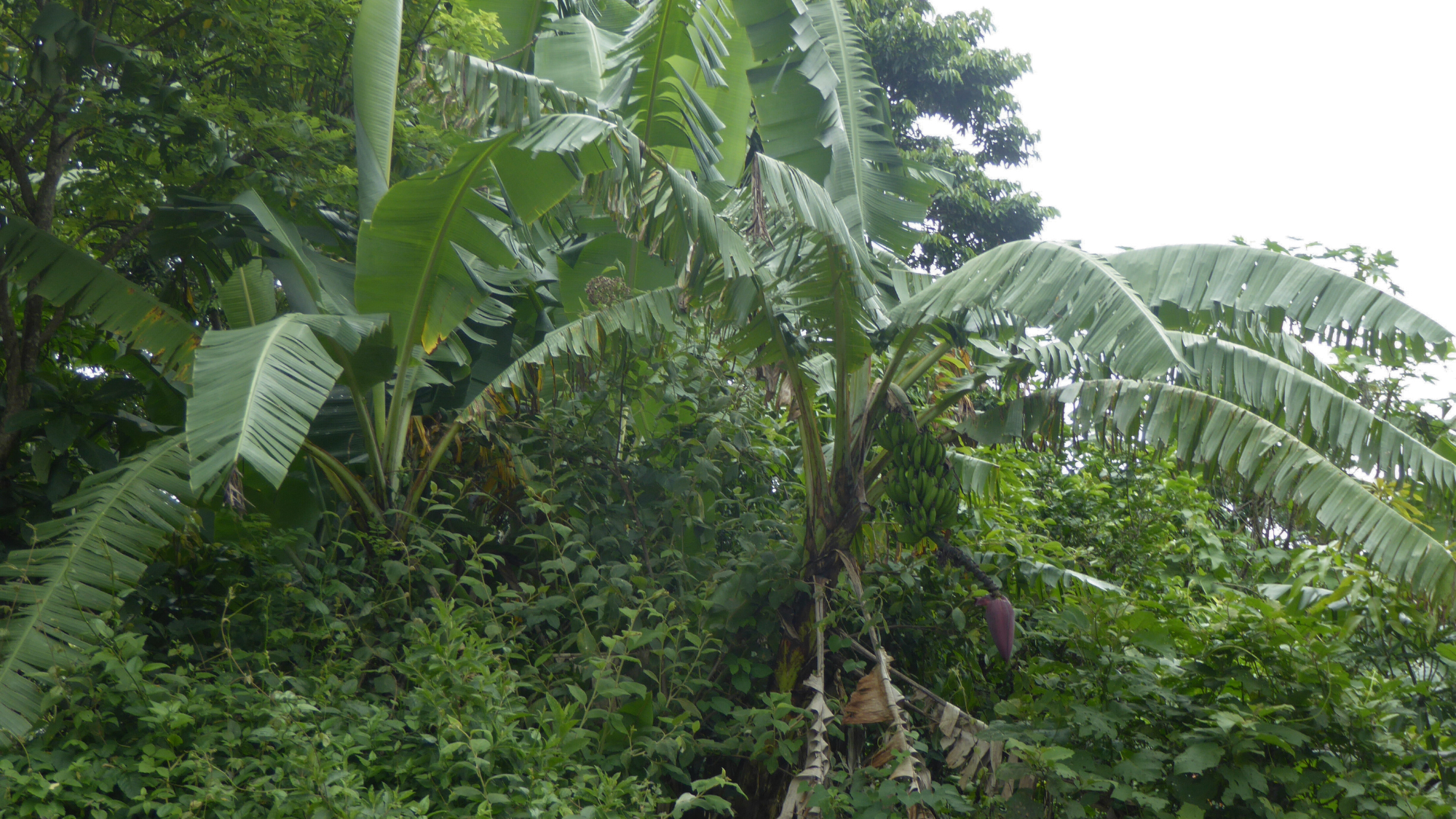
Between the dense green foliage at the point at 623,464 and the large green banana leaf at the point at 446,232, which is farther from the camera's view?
the large green banana leaf at the point at 446,232

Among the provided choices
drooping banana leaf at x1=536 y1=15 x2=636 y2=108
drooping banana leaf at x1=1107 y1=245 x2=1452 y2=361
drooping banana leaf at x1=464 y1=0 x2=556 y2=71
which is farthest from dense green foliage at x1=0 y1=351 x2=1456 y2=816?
drooping banana leaf at x1=464 y1=0 x2=556 y2=71

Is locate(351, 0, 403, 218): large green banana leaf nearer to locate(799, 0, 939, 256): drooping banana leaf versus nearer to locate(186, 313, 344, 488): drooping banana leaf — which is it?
locate(186, 313, 344, 488): drooping banana leaf

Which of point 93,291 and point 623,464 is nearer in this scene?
point 93,291

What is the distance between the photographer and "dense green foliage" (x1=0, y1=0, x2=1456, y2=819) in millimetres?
3141

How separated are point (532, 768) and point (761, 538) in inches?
68.0

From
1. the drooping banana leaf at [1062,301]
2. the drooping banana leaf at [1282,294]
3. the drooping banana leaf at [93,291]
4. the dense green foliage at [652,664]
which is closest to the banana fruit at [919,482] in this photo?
the dense green foliage at [652,664]

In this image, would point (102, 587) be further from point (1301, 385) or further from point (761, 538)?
point (1301, 385)

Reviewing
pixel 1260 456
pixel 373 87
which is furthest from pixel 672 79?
pixel 1260 456

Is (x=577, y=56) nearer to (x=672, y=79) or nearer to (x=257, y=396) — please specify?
(x=672, y=79)

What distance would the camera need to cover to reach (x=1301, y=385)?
3533 millimetres

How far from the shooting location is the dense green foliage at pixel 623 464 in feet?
10.3

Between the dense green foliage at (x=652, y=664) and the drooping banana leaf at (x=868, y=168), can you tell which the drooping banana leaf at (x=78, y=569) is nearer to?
the dense green foliage at (x=652, y=664)

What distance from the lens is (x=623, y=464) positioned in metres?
4.78

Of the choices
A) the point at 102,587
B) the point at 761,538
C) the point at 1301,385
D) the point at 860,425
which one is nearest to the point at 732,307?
the point at 860,425
